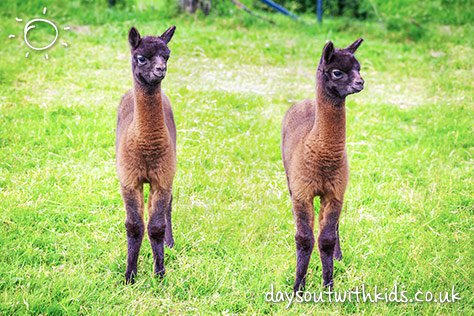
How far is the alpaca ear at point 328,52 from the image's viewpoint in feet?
13.8

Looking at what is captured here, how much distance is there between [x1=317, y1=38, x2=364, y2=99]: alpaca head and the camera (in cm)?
419

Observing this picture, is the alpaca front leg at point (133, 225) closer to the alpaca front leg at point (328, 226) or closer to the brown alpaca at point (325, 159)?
the brown alpaca at point (325, 159)

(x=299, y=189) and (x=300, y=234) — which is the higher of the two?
(x=299, y=189)

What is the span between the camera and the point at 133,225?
4.77 metres

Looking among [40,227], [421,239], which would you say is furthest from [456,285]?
[40,227]

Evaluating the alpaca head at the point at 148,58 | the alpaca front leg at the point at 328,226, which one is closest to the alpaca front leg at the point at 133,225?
the alpaca head at the point at 148,58

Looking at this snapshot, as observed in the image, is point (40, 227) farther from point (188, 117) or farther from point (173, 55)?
point (173, 55)

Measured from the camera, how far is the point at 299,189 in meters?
4.60

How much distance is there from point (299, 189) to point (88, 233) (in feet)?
7.18

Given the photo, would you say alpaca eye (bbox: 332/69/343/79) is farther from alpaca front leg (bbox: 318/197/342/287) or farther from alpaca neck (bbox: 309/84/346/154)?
alpaca front leg (bbox: 318/197/342/287)

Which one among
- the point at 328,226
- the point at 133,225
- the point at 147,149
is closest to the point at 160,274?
the point at 133,225

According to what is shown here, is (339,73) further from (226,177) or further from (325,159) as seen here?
(226,177)

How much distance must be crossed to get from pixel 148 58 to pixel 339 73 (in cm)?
134

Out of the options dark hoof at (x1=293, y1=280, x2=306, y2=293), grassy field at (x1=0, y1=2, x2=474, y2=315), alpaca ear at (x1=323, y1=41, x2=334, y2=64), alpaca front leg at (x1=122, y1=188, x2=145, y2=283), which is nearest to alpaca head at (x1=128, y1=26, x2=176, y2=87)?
alpaca front leg at (x1=122, y1=188, x2=145, y2=283)
